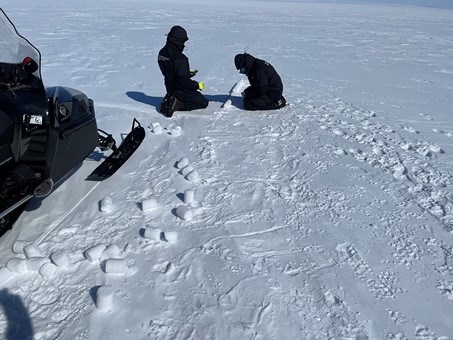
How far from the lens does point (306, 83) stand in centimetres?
725

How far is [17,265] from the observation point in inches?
95.0

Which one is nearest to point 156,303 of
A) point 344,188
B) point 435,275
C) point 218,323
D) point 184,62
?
point 218,323

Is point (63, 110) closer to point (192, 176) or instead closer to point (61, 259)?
point (61, 259)

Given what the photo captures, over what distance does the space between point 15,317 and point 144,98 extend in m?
4.47

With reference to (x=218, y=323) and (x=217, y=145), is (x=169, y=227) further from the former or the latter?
(x=217, y=145)

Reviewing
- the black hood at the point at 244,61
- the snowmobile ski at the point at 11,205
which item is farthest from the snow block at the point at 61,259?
the black hood at the point at 244,61

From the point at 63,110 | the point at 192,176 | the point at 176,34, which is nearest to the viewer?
the point at 63,110

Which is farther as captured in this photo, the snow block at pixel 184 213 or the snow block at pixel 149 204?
the snow block at pixel 149 204

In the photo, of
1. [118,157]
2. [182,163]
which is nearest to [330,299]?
[182,163]

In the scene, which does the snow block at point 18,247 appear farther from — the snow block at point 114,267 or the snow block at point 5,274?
the snow block at point 114,267

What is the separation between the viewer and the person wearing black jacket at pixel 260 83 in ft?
17.4

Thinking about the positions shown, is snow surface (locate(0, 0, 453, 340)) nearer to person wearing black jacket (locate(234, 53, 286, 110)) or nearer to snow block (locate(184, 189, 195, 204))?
snow block (locate(184, 189, 195, 204))

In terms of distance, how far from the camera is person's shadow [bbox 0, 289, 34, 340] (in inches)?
79.4

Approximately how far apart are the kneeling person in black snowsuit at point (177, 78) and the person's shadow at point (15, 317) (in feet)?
11.1
